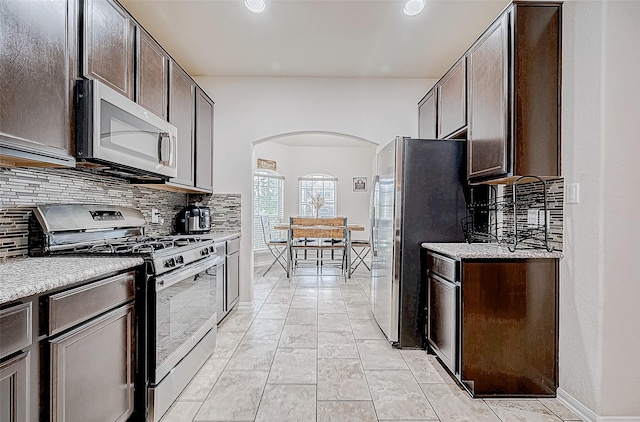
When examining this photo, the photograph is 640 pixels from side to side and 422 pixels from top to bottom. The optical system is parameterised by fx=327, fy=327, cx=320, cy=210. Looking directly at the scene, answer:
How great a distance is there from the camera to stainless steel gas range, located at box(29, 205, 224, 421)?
1612 mm

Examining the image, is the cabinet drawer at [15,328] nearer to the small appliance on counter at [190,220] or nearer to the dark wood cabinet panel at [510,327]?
the dark wood cabinet panel at [510,327]

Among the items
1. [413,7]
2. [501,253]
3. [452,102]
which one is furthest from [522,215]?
[413,7]

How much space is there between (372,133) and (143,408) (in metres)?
3.12

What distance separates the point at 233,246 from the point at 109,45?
2010 millimetres

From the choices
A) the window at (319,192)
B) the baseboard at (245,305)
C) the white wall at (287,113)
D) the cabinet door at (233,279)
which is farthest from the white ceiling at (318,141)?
the baseboard at (245,305)

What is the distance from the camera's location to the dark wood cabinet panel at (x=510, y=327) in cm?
192

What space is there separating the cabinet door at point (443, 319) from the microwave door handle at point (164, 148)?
2072 millimetres

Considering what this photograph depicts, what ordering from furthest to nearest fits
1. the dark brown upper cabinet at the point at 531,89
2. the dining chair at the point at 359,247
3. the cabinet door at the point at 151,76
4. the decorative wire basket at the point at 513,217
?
the dining chair at the point at 359,247
the cabinet door at the point at 151,76
the decorative wire basket at the point at 513,217
the dark brown upper cabinet at the point at 531,89

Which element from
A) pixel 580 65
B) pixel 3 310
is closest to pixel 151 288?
pixel 3 310

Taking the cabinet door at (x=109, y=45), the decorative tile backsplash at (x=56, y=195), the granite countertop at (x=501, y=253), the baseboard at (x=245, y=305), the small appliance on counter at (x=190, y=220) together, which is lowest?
the baseboard at (x=245, y=305)

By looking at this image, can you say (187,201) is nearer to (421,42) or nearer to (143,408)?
(143,408)

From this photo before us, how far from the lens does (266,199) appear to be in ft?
21.8

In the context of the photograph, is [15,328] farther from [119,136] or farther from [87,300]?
[119,136]

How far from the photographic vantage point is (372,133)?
3660 mm
